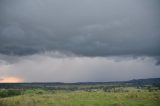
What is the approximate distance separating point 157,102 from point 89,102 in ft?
45.2

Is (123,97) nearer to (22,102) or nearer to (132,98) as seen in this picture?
(132,98)

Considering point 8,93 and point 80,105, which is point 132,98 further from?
point 8,93

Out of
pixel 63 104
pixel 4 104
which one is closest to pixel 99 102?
pixel 63 104

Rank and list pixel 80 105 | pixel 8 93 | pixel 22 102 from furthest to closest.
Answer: pixel 8 93, pixel 22 102, pixel 80 105

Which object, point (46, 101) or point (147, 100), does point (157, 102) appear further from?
point (46, 101)

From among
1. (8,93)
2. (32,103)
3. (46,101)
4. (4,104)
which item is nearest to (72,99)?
(46,101)

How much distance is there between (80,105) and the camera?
5325 cm

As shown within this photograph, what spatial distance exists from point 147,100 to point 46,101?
21.4 m

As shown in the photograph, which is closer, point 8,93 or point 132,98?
point 132,98

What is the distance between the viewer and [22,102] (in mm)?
57125

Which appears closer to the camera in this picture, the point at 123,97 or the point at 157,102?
the point at 157,102

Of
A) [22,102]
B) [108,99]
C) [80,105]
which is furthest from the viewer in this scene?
[108,99]

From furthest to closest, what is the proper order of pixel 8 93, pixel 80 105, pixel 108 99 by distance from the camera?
pixel 8 93
pixel 108 99
pixel 80 105

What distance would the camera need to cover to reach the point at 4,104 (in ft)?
186
